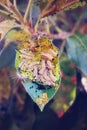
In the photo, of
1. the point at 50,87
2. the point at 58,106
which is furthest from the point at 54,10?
the point at 58,106

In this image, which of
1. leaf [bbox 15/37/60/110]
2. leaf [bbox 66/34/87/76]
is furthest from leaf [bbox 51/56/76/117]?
leaf [bbox 15/37/60/110]

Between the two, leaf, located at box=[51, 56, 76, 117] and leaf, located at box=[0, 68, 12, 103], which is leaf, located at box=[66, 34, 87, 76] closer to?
leaf, located at box=[51, 56, 76, 117]

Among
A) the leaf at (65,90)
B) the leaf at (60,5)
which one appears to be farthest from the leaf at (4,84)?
the leaf at (60,5)

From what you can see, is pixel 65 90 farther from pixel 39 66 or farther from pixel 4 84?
pixel 39 66

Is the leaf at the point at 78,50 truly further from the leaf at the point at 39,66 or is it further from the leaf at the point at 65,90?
the leaf at the point at 39,66

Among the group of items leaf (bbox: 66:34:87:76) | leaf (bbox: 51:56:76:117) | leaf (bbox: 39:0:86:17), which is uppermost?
leaf (bbox: 39:0:86:17)

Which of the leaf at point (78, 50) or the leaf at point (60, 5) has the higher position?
the leaf at point (60, 5)

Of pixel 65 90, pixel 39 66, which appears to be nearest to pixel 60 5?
pixel 39 66
